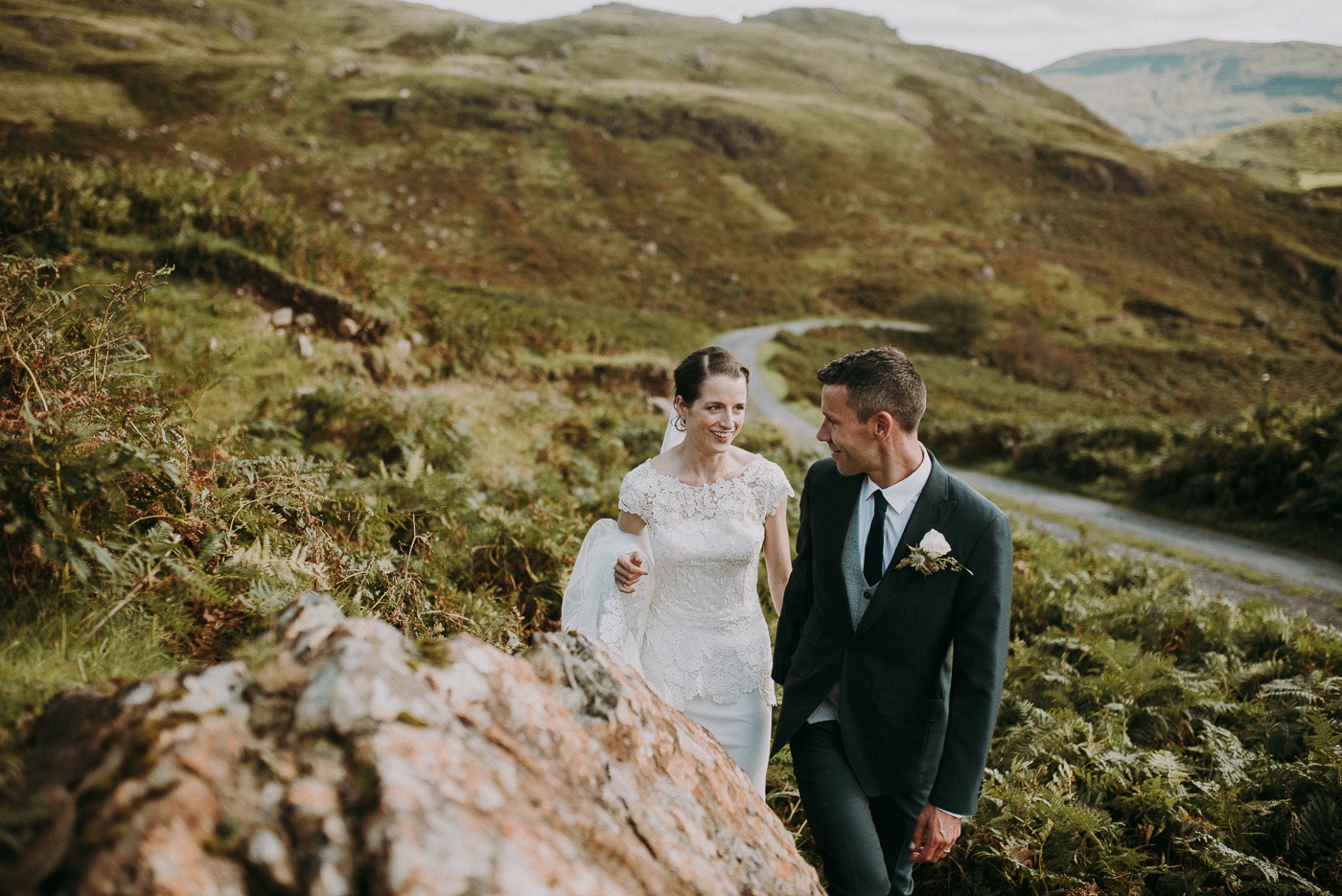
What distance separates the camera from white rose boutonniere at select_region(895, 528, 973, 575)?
10.3 ft

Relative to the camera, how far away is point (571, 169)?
6053 centimetres

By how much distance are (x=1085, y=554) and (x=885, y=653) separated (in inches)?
339

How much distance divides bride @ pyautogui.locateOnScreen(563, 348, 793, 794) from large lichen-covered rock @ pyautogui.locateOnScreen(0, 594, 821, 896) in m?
1.75

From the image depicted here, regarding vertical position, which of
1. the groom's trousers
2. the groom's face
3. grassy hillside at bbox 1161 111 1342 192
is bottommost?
the groom's trousers

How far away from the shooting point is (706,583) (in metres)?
4.34

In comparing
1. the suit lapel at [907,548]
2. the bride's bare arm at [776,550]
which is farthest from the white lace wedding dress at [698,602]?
the suit lapel at [907,548]

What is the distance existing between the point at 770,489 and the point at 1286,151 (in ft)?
541

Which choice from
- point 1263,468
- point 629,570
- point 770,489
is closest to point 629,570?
point 629,570

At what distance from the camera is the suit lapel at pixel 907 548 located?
3291mm

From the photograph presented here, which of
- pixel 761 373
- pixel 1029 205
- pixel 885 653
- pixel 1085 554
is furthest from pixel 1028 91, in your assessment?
pixel 885 653

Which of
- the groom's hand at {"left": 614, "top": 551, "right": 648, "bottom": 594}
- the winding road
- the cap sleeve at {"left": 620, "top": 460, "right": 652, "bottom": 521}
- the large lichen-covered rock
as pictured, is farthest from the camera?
the winding road

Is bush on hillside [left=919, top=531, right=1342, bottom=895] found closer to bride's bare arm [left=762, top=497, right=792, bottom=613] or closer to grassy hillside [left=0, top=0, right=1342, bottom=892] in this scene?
grassy hillside [left=0, top=0, right=1342, bottom=892]

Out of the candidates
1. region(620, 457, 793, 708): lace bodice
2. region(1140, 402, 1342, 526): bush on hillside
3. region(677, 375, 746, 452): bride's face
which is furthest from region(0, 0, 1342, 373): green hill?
region(620, 457, 793, 708): lace bodice

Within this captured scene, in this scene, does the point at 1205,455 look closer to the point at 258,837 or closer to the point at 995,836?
the point at 995,836
